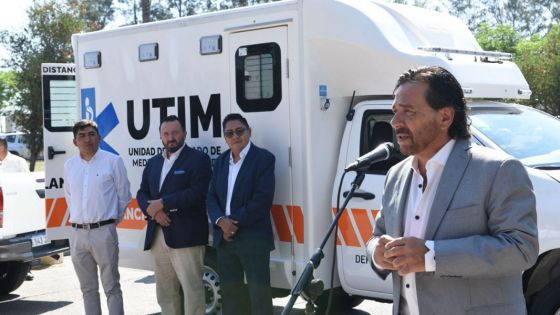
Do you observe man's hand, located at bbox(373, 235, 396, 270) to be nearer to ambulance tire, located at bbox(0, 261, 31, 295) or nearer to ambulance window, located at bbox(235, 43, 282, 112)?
ambulance window, located at bbox(235, 43, 282, 112)

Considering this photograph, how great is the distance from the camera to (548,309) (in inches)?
191

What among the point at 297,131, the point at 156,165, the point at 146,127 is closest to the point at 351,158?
the point at 297,131

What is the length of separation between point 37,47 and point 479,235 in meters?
21.7

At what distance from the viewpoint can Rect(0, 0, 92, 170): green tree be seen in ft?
71.9

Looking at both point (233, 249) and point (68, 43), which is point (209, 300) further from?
point (68, 43)

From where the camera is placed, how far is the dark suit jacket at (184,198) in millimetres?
5832

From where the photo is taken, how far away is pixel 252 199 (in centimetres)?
552

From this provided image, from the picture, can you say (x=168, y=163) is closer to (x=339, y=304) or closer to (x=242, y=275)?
(x=242, y=275)

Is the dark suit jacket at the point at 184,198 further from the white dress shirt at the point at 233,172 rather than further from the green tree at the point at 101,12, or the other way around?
the green tree at the point at 101,12

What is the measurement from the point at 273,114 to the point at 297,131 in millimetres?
283

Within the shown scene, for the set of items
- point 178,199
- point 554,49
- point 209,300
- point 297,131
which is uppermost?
point 554,49

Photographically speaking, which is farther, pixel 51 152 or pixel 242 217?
pixel 51 152

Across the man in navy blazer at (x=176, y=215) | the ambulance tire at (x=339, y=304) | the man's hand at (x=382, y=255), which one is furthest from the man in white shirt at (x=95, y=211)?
the man's hand at (x=382, y=255)

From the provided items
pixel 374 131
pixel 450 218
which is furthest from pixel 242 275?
pixel 450 218
